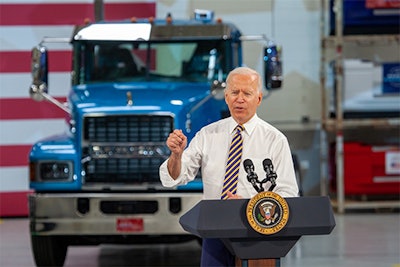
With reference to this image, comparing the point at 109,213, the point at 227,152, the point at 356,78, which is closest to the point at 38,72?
the point at 109,213

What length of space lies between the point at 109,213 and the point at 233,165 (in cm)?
361

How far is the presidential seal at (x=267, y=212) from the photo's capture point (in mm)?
4211

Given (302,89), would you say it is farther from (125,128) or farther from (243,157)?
(243,157)

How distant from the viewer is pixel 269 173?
4.43 m

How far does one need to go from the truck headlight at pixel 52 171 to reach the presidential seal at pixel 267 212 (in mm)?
4107

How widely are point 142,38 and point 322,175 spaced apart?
451 cm

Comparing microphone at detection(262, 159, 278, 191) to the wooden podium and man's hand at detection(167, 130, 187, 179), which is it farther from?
man's hand at detection(167, 130, 187, 179)

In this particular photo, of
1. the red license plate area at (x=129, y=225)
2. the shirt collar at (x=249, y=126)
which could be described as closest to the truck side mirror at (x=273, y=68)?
the red license plate area at (x=129, y=225)

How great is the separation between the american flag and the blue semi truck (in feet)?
11.7

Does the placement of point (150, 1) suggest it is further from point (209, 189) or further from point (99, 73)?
point (209, 189)

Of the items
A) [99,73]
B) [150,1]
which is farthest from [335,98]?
[99,73]

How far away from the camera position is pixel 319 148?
13.3 metres

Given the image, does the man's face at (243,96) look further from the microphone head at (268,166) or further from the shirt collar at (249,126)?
the microphone head at (268,166)

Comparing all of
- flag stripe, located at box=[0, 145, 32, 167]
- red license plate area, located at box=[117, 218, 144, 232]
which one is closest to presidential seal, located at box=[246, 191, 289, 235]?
red license plate area, located at box=[117, 218, 144, 232]
